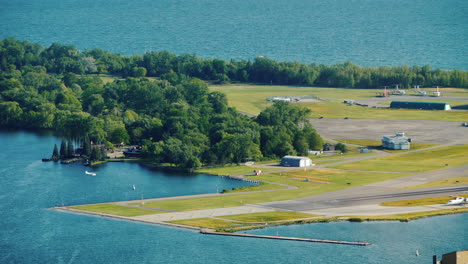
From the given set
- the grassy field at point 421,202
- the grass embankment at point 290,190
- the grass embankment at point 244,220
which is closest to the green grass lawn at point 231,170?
the grass embankment at point 290,190

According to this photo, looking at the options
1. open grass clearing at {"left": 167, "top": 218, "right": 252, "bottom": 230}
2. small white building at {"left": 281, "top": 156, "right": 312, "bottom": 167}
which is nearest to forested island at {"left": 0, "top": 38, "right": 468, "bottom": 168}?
small white building at {"left": 281, "top": 156, "right": 312, "bottom": 167}

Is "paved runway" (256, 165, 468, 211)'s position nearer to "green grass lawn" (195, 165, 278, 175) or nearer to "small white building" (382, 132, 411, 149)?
"green grass lawn" (195, 165, 278, 175)

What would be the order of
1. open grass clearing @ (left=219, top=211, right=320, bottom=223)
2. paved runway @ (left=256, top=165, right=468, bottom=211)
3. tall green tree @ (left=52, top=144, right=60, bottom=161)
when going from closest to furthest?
1. open grass clearing @ (left=219, top=211, right=320, bottom=223)
2. paved runway @ (left=256, top=165, right=468, bottom=211)
3. tall green tree @ (left=52, top=144, right=60, bottom=161)

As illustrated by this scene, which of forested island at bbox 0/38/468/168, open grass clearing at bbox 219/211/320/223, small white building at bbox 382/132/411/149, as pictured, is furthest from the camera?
small white building at bbox 382/132/411/149

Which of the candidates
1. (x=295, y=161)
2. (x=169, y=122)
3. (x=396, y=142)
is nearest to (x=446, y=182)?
(x=295, y=161)

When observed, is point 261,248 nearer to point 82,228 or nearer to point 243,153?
point 82,228

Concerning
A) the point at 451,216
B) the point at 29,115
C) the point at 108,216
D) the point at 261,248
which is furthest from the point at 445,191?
the point at 29,115
